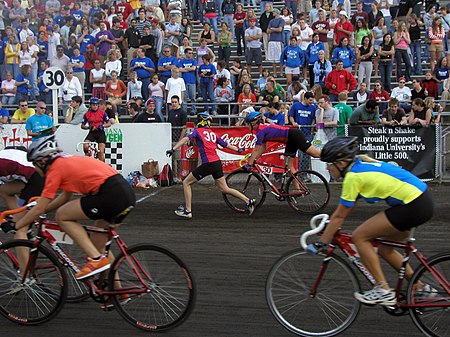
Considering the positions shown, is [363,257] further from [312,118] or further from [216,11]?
[216,11]

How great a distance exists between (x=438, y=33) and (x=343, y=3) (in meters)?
3.18

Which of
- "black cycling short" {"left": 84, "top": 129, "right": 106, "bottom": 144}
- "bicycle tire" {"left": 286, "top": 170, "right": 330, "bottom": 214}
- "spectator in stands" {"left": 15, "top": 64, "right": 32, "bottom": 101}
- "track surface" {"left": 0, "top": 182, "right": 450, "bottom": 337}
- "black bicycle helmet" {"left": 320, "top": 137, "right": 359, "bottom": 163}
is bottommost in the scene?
"track surface" {"left": 0, "top": 182, "right": 450, "bottom": 337}

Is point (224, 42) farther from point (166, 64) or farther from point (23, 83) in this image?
point (23, 83)

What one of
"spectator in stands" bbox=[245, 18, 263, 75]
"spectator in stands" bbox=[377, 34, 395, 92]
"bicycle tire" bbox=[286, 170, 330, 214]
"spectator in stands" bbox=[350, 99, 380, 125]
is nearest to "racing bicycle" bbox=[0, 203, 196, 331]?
"bicycle tire" bbox=[286, 170, 330, 214]

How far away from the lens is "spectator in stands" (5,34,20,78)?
2189 centimetres

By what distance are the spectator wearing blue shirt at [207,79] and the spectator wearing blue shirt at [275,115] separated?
10.1 feet

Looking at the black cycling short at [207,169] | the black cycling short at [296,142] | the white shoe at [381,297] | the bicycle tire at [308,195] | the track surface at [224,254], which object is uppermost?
the black cycling short at [296,142]

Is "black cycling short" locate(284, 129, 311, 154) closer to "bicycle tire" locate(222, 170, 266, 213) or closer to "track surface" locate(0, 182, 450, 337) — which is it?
"bicycle tire" locate(222, 170, 266, 213)

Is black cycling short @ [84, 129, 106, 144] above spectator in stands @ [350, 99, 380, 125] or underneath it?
underneath

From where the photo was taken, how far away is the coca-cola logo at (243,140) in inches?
648

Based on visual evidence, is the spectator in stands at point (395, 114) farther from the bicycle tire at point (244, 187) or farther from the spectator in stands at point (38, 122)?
the spectator in stands at point (38, 122)

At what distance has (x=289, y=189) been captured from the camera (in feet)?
42.8

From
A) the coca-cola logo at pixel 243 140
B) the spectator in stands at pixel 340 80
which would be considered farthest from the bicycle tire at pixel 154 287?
the spectator in stands at pixel 340 80

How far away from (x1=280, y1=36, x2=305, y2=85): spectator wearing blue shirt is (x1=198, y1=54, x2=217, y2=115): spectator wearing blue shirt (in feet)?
6.75
